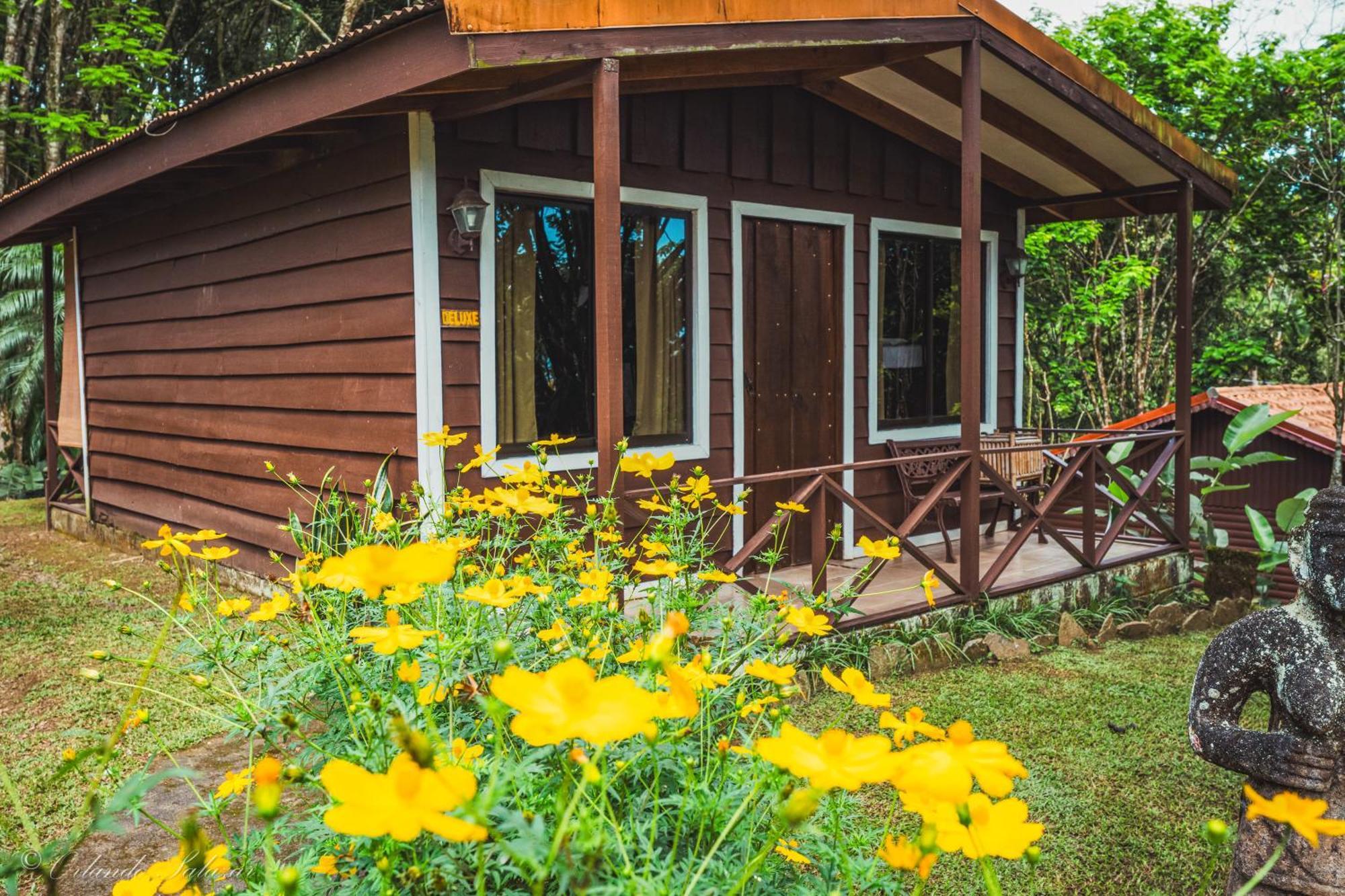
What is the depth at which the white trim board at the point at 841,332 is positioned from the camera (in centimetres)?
592

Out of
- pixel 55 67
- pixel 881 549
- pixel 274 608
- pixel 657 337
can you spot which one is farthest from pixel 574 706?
pixel 55 67

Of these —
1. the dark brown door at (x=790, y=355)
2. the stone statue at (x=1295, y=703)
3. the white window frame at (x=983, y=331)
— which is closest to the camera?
the stone statue at (x=1295, y=703)

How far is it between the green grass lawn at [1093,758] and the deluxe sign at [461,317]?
237cm

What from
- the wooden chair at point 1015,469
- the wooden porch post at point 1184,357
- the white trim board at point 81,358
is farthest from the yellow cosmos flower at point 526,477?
the white trim board at point 81,358

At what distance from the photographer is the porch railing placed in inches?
188

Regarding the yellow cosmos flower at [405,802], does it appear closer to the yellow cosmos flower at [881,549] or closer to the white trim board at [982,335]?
the yellow cosmos flower at [881,549]

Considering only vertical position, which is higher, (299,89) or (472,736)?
(299,89)

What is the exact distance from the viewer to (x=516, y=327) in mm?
5102

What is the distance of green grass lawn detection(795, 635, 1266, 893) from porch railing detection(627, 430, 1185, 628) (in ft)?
1.67

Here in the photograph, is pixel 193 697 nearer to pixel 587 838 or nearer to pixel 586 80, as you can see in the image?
pixel 586 80

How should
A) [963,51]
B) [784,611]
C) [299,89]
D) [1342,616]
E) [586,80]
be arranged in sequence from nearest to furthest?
[784,611] → [1342,616] → [586,80] → [299,89] → [963,51]

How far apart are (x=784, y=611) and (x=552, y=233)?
3980mm

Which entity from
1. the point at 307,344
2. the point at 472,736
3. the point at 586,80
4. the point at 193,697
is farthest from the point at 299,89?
the point at 472,736

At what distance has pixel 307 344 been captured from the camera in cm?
568
